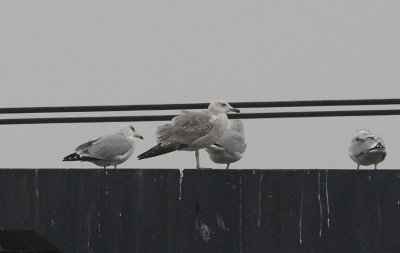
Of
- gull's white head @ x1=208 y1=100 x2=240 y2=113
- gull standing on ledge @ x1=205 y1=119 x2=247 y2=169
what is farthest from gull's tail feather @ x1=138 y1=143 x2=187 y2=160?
gull standing on ledge @ x1=205 y1=119 x2=247 y2=169

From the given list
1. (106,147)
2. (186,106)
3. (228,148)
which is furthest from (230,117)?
(106,147)

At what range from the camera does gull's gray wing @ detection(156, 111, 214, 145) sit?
57.1 ft

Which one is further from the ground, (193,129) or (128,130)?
(128,130)

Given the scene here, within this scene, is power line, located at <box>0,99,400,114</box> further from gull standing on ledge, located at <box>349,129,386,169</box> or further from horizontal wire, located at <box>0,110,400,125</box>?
gull standing on ledge, located at <box>349,129,386,169</box>

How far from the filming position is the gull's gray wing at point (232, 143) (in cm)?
2045

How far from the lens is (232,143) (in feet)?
67.6

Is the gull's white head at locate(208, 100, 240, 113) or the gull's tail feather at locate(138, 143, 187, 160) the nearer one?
the gull's tail feather at locate(138, 143, 187, 160)

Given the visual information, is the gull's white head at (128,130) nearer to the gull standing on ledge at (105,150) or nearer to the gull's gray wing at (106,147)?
the gull standing on ledge at (105,150)

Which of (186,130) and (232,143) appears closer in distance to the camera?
(186,130)
